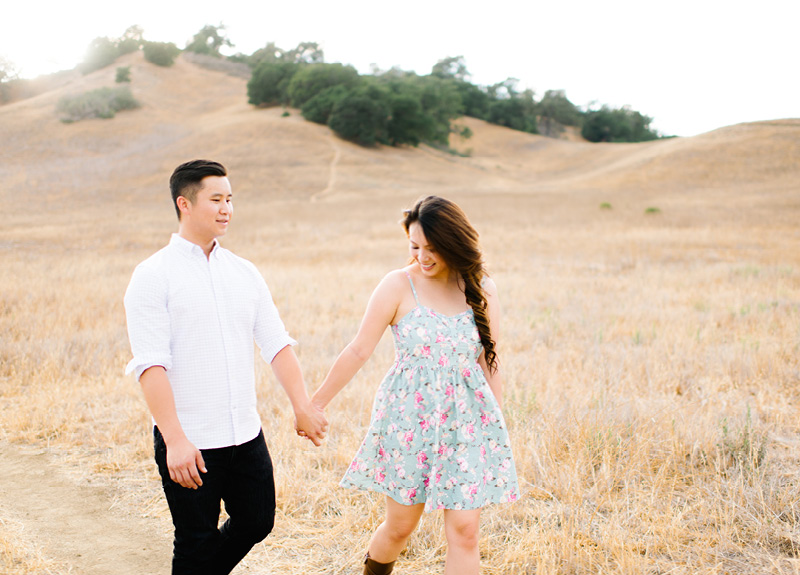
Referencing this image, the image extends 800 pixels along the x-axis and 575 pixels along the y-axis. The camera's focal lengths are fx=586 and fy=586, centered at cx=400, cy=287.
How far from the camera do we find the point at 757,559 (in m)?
3.29

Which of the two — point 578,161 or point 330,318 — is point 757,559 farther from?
point 578,161

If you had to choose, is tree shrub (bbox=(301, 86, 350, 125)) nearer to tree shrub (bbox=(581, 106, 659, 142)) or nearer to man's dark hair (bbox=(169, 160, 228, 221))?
tree shrub (bbox=(581, 106, 659, 142))

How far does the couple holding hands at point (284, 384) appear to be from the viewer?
238 centimetres

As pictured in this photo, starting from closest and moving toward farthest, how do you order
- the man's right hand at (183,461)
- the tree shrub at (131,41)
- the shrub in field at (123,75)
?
the man's right hand at (183,461), the shrub in field at (123,75), the tree shrub at (131,41)

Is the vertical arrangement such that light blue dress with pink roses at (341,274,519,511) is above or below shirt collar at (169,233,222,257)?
below

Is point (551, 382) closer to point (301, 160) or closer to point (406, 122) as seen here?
point (301, 160)

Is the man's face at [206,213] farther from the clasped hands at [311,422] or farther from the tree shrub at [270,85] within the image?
the tree shrub at [270,85]

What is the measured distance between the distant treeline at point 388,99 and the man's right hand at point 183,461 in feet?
195

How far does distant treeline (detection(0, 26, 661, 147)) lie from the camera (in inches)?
2413

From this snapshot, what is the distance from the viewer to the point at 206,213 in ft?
8.21

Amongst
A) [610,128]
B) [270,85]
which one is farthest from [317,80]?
[610,128]

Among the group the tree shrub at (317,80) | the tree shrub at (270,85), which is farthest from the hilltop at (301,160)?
the tree shrub at (317,80)

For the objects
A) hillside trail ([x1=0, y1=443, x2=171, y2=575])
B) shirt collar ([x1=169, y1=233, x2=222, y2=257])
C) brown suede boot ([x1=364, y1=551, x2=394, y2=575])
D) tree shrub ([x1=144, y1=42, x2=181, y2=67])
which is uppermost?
tree shrub ([x1=144, y1=42, x2=181, y2=67])

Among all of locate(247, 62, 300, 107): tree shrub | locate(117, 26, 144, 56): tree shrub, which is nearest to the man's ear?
locate(247, 62, 300, 107): tree shrub
